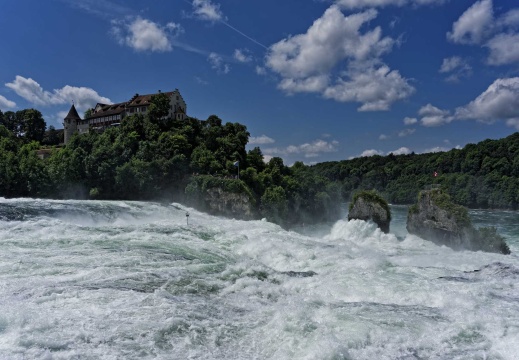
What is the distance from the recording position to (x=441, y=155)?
141250mm

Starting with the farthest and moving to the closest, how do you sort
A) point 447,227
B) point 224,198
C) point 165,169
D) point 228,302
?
point 165,169
point 224,198
point 447,227
point 228,302

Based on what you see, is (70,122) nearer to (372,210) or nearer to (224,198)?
(224,198)

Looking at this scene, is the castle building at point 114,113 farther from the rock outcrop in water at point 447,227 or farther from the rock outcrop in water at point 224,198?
the rock outcrop in water at point 447,227

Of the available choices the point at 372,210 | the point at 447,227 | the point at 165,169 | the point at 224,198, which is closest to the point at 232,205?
the point at 224,198

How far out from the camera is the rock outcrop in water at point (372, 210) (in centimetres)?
4019

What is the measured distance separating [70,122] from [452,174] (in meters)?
112

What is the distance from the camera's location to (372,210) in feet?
133

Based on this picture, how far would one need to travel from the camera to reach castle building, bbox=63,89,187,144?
231 feet

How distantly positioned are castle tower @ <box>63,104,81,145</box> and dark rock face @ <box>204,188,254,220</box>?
49.7 m

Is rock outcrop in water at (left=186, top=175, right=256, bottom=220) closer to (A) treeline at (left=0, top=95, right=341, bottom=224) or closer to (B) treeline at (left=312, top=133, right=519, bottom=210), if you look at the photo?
(A) treeline at (left=0, top=95, right=341, bottom=224)

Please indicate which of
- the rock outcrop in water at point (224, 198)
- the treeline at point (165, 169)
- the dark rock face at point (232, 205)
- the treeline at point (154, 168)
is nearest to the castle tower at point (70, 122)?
the treeline at point (165, 169)

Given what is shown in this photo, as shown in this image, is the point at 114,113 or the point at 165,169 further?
the point at 114,113

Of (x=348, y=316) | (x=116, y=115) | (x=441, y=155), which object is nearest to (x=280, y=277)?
(x=348, y=316)

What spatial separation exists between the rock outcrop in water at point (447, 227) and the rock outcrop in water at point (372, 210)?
2.52m
